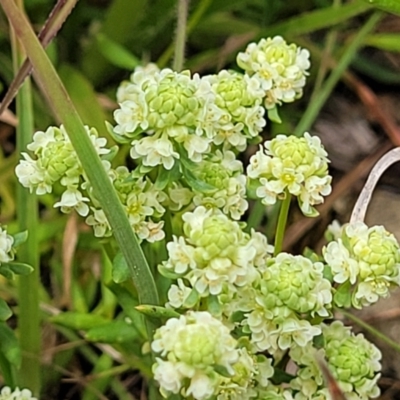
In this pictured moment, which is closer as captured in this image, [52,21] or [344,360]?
[344,360]

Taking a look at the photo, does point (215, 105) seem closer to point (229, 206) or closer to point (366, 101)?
point (229, 206)

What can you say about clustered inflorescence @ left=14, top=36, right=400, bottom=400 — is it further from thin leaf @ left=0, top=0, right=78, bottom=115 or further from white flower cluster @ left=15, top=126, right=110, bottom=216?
thin leaf @ left=0, top=0, right=78, bottom=115

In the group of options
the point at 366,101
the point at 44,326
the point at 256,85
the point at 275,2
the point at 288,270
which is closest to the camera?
the point at 288,270

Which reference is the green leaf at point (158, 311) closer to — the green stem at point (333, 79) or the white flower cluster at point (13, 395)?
the white flower cluster at point (13, 395)


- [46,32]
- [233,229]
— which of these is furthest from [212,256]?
[46,32]

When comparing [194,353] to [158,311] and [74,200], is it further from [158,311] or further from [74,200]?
[74,200]

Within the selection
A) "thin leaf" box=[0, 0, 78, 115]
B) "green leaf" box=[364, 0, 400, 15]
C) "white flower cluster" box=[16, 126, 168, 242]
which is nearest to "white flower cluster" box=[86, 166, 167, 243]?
"white flower cluster" box=[16, 126, 168, 242]

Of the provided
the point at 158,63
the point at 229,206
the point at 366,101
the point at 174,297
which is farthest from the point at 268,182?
the point at 366,101
